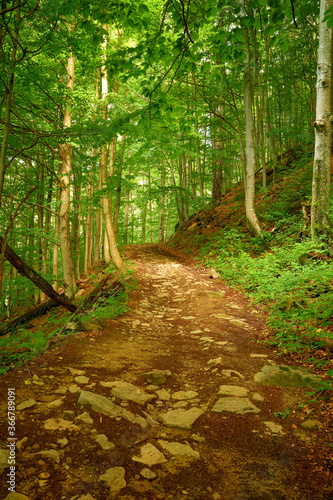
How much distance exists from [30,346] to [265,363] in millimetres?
Result: 3397

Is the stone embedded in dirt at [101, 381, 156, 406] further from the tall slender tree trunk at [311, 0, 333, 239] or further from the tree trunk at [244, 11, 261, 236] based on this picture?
the tree trunk at [244, 11, 261, 236]

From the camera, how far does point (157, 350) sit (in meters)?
4.30

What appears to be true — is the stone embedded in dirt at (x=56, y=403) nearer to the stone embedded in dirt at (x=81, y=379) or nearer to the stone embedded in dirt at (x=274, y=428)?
the stone embedded in dirt at (x=81, y=379)

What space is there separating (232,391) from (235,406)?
284mm

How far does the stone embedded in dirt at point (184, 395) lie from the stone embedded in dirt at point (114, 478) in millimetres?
1199

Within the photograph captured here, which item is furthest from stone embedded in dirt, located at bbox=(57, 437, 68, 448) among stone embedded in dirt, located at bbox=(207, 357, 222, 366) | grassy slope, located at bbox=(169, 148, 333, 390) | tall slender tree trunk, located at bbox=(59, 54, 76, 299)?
tall slender tree trunk, located at bbox=(59, 54, 76, 299)

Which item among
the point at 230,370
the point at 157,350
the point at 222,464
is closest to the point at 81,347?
the point at 157,350

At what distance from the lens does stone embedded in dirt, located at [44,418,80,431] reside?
215 centimetres

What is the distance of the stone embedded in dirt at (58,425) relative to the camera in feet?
7.05

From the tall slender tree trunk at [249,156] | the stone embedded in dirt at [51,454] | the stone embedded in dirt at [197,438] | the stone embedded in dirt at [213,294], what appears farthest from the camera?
the tall slender tree trunk at [249,156]

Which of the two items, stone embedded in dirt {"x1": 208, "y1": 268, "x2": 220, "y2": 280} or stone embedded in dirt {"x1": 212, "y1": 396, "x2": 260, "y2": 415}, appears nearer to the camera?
stone embedded in dirt {"x1": 212, "y1": 396, "x2": 260, "y2": 415}

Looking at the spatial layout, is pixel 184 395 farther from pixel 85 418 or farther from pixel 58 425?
pixel 58 425

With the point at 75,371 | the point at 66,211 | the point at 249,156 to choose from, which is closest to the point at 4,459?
the point at 75,371

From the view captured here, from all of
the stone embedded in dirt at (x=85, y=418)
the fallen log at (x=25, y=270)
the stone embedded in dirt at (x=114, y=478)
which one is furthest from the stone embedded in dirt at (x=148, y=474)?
the fallen log at (x=25, y=270)
